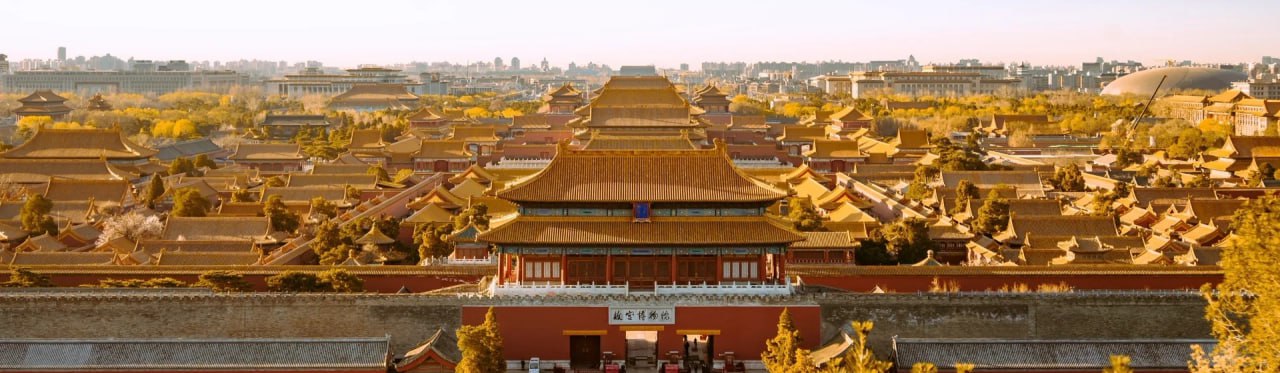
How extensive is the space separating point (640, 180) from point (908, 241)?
11001 millimetres

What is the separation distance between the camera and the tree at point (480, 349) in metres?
21.2

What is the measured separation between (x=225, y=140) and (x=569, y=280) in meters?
55.1

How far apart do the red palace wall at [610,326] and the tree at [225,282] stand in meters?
5.78

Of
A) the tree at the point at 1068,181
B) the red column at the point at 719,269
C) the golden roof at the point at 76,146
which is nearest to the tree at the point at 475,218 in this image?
the red column at the point at 719,269

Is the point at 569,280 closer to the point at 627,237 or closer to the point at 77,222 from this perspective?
the point at 627,237

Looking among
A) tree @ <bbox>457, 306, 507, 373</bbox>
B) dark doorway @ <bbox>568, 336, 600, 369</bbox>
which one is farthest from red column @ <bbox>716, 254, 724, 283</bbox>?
tree @ <bbox>457, 306, 507, 373</bbox>

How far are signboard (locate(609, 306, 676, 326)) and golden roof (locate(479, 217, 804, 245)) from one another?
4.07ft

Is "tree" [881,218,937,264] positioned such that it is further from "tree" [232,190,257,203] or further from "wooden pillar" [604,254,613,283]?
"tree" [232,190,257,203]

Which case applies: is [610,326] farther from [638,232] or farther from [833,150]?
[833,150]

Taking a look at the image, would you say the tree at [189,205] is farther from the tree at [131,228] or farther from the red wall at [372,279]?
the red wall at [372,279]

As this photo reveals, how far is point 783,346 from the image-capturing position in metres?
21.9

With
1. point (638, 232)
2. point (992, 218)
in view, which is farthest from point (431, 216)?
point (992, 218)

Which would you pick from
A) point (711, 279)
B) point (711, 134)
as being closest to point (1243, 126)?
point (711, 134)

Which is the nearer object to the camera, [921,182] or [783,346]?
[783,346]
